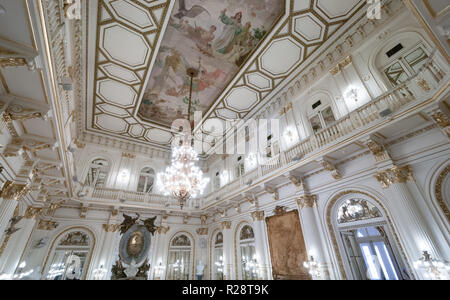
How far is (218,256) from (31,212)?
28.1ft

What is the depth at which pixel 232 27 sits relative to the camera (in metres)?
6.24

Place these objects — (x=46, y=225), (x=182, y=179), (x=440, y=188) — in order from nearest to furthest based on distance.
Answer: (x=440, y=188), (x=182, y=179), (x=46, y=225)

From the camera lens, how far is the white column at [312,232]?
5.38 metres

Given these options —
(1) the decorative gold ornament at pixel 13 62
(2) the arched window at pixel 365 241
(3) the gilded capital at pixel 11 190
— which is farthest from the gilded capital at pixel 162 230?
(1) the decorative gold ornament at pixel 13 62

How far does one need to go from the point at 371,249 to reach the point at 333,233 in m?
1.81

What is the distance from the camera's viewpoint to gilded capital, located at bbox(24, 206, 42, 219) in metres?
7.27

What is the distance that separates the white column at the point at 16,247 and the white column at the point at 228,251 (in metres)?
7.87

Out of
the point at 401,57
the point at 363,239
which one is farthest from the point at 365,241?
the point at 401,57

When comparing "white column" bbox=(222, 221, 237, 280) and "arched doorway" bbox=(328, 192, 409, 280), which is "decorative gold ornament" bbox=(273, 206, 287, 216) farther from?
"white column" bbox=(222, 221, 237, 280)

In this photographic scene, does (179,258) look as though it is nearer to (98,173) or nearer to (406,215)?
(98,173)

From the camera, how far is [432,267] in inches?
141

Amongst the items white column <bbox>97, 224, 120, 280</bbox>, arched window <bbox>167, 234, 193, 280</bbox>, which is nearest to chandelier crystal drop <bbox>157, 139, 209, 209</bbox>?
white column <bbox>97, 224, 120, 280</bbox>

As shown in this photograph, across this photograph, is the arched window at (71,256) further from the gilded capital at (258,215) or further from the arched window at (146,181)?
the gilded capital at (258,215)
